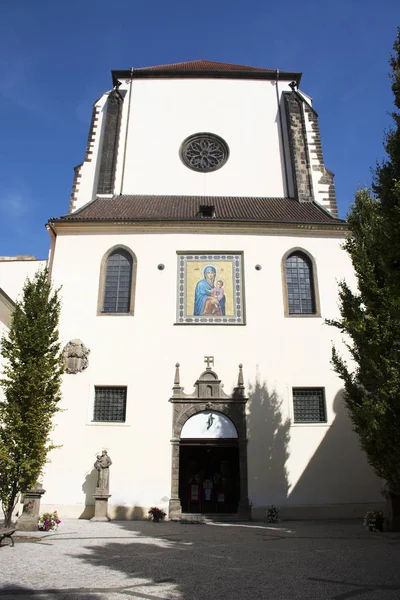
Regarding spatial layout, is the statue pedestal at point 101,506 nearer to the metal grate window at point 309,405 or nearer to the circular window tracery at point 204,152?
the metal grate window at point 309,405

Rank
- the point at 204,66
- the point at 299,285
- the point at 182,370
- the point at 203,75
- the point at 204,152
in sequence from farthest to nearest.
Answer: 1. the point at 204,66
2. the point at 203,75
3. the point at 204,152
4. the point at 299,285
5. the point at 182,370

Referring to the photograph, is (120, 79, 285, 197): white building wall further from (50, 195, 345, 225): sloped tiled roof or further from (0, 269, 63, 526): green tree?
(0, 269, 63, 526): green tree

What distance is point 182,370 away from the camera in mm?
14594

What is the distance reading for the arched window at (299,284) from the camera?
1557 cm

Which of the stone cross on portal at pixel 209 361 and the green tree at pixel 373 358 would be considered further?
the stone cross on portal at pixel 209 361

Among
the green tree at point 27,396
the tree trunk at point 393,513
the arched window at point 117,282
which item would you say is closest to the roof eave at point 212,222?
the arched window at point 117,282

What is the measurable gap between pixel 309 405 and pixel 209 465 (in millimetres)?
3777

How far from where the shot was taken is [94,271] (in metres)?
15.9

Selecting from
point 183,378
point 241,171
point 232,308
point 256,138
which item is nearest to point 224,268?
point 232,308

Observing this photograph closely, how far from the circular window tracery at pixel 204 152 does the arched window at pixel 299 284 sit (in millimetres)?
5619

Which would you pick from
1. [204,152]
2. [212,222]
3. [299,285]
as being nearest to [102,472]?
[299,285]

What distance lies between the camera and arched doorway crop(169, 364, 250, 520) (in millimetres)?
13758

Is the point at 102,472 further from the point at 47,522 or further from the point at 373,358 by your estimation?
the point at 373,358

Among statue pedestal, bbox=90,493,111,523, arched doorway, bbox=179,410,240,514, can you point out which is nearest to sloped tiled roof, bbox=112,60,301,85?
arched doorway, bbox=179,410,240,514
